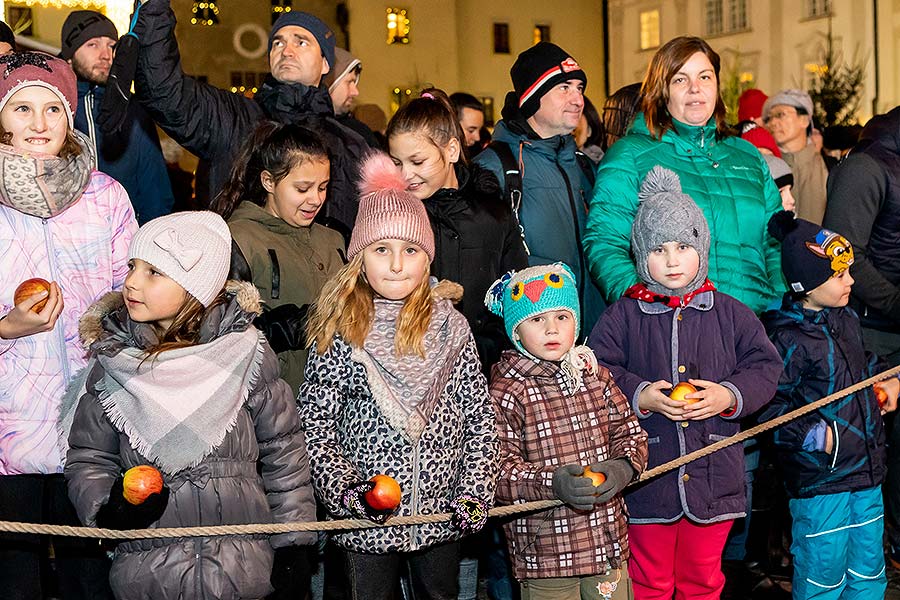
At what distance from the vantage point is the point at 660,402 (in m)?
4.86

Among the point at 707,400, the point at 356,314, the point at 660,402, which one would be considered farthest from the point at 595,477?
the point at 356,314

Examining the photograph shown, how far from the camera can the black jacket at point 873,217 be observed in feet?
20.1

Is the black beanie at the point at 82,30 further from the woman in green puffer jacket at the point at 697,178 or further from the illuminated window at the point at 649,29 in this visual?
the illuminated window at the point at 649,29

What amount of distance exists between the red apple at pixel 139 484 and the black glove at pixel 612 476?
5.35 ft

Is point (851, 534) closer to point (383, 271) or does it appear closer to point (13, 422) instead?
point (383, 271)

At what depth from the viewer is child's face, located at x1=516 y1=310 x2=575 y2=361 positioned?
471 cm

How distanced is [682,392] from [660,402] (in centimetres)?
10

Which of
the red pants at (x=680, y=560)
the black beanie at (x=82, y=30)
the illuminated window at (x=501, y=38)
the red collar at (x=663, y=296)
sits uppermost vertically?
the illuminated window at (x=501, y=38)

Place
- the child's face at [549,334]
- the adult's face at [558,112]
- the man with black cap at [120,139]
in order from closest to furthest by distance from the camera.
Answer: the child's face at [549,334] < the adult's face at [558,112] < the man with black cap at [120,139]

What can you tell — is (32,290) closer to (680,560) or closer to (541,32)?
(680,560)

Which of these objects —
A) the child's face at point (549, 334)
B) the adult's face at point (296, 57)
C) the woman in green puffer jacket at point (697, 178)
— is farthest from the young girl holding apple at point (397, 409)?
the adult's face at point (296, 57)

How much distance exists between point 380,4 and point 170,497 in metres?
33.8

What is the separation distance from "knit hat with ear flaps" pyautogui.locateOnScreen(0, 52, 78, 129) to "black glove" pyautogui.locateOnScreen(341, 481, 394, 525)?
6.06ft

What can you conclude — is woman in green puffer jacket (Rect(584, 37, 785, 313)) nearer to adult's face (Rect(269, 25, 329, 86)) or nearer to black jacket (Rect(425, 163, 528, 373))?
black jacket (Rect(425, 163, 528, 373))
